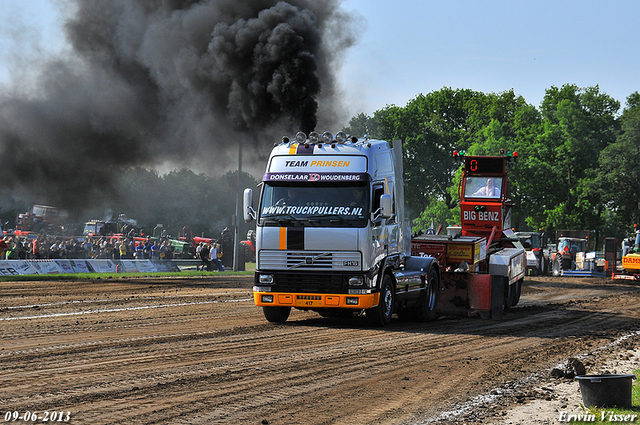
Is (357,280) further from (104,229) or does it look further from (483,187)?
(104,229)

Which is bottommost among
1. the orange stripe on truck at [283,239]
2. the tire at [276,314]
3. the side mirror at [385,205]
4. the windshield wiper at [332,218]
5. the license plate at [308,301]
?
the tire at [276,314]

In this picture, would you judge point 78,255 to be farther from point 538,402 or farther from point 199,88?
point 538,402

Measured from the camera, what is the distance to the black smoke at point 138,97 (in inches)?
950

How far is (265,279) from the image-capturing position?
1236 cm

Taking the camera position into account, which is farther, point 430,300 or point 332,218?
point 430,300

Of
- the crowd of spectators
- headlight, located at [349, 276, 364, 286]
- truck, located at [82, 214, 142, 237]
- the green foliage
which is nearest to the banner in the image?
the crowd of spectators

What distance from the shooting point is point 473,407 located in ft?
21.5

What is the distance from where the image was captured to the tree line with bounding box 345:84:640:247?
57062 mm

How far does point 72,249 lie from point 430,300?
975 inches

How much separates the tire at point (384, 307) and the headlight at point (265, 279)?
195 centimetres

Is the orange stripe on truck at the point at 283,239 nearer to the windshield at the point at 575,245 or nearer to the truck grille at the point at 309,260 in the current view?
the truck grille at the point at 309,260

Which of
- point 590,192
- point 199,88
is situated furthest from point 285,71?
point 590,192

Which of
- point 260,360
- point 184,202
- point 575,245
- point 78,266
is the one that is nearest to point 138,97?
point 78,266

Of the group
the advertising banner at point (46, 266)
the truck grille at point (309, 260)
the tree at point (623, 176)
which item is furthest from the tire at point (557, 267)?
the truck grille at point (309, 260)
